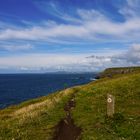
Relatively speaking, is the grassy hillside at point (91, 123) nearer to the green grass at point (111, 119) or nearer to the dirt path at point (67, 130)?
the green grass at point (111, 119)

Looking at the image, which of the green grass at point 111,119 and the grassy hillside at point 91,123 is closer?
the green grass at point 111,119

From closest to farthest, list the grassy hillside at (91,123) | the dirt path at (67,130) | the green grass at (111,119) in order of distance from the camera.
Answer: the green grass at (111,119), the grassy hillside at (91,123), the dirt path at (67,130)

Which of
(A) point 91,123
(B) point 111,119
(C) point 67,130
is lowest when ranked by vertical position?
(C) point 67,130

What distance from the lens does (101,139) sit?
68.3 feet

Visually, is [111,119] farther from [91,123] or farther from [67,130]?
[67,130]

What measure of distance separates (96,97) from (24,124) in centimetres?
1586

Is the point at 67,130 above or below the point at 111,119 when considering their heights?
below

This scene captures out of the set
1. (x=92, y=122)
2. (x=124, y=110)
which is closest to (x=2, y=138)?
(x=92, y=122)

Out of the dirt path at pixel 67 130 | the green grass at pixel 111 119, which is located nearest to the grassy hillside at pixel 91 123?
the green grass at pixel 111 119

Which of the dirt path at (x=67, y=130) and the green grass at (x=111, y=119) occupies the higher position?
the green grass at (x=111, y=119)

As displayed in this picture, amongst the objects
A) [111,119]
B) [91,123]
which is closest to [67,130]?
[91,123]

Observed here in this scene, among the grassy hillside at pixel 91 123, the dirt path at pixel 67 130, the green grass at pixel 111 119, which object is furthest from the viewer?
the dirt path at pixel 67 130

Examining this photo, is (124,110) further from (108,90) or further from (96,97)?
(108,90)

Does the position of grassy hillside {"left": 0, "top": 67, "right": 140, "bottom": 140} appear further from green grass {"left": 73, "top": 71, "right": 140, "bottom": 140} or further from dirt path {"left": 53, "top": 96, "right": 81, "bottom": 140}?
dirt path {"left": 53, "top": 96, "right": 81, "bottom": 140}
